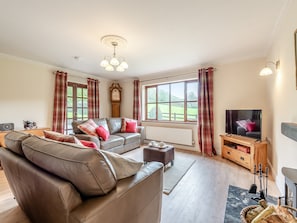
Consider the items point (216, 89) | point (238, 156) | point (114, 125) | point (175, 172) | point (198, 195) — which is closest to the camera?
point (198, 195)

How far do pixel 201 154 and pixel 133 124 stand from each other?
77.6 inches

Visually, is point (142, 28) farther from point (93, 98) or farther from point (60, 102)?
point (93, 98)

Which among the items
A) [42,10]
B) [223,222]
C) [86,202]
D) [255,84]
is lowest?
[223,222]

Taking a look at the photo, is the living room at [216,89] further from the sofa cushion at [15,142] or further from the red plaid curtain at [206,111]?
the sofa cushion at [15,142]

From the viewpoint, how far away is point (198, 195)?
1.98 meters

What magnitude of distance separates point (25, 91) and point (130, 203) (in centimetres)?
380

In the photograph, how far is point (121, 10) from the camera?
5.80 ft

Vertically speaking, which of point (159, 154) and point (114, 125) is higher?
point (114, 125)

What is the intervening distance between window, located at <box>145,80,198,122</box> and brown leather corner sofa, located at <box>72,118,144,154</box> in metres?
0.91

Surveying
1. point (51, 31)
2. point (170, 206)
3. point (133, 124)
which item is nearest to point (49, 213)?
point (170, 206)

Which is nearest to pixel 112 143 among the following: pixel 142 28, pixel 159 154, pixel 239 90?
pixel 159 154

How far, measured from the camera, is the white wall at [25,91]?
317cm

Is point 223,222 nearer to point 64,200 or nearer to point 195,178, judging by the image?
point 195,178

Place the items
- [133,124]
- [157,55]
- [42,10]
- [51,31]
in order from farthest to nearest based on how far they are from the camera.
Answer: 1. [133,124]
2. [157,55]
3. [51,31]
4. [42,10]
